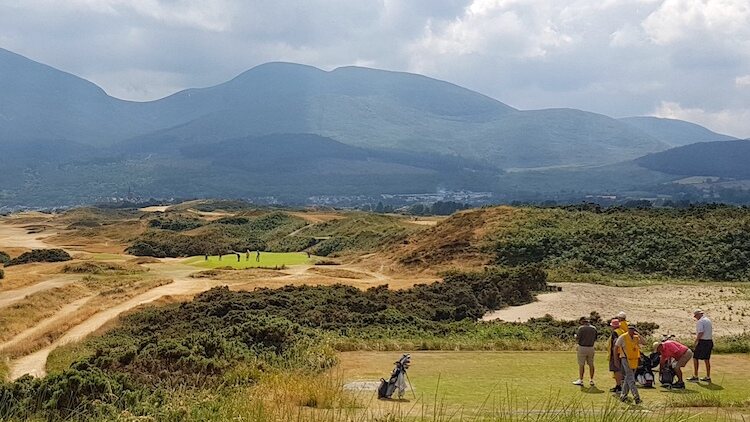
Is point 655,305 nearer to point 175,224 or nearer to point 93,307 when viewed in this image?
point 93,307

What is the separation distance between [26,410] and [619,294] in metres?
27.8

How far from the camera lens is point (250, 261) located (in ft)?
176

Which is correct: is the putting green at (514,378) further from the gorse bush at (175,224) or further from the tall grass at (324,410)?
the gorse bush at (175,224)

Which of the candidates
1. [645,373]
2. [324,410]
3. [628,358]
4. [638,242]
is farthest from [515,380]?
[638,242]

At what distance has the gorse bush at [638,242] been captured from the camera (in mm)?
37906

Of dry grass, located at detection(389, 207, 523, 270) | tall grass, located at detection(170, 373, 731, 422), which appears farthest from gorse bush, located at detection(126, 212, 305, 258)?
tall grass, located at detection(170, 373, 731, 422)

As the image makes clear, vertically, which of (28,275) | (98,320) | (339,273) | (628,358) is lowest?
(98,320)

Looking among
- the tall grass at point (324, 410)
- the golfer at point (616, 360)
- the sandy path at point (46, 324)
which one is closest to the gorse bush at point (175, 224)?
the sandy path at point (46, 324)

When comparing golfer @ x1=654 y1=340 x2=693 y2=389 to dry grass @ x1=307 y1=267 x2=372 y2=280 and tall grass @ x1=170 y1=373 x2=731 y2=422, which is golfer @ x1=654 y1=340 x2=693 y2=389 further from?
dry grass @ x1=307 y1=267 x2=372 y2=280

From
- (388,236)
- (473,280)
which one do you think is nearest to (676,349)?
(473,280)

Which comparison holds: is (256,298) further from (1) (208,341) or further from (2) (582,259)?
(2) (582,259)

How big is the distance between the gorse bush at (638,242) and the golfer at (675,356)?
26973 mm

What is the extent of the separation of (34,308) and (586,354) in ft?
77.3

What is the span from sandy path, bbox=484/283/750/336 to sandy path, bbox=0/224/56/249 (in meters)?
58.1
